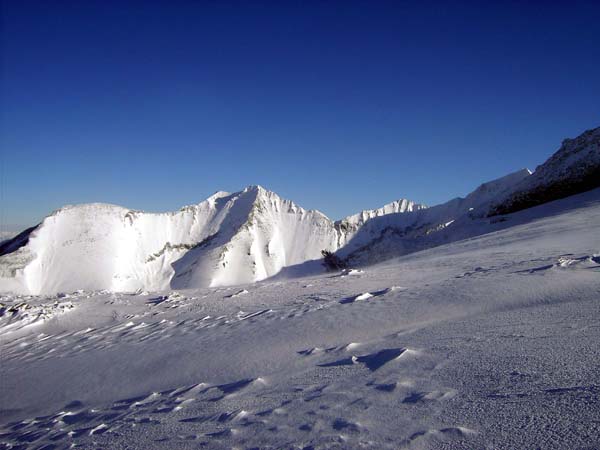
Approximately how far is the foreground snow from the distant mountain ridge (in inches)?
724

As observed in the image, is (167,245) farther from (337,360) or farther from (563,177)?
(337,360)

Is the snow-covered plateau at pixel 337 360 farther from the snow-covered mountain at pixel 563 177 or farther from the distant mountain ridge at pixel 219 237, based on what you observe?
the distant mountain ridge at pixel 219 237

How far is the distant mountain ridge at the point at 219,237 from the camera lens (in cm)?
4069

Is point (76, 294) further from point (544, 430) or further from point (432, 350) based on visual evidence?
point (544, 430)

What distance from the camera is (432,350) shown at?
13.3 feet

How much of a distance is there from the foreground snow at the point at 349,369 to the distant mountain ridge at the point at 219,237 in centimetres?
1839

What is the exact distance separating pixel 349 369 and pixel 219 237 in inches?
2997

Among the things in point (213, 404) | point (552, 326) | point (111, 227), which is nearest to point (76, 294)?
point (213, 404)

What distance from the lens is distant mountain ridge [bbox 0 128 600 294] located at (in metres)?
40.7

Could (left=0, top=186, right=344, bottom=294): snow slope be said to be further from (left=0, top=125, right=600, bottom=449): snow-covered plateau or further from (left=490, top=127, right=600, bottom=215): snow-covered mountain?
(left=0, top=125, right=600, bottom=449): snow-covered plateau

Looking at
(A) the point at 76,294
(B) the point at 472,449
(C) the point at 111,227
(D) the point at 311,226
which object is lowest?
(B) the point at 472,449

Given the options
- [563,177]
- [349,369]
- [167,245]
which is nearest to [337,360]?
[349,369]

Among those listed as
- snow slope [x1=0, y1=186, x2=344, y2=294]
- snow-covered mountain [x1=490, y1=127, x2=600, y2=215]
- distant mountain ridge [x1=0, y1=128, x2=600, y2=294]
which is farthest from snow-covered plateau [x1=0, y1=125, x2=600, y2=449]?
snow slope [x1=0, y1=186, x2=344, y2=294]

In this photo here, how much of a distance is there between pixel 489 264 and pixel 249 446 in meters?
7.62
